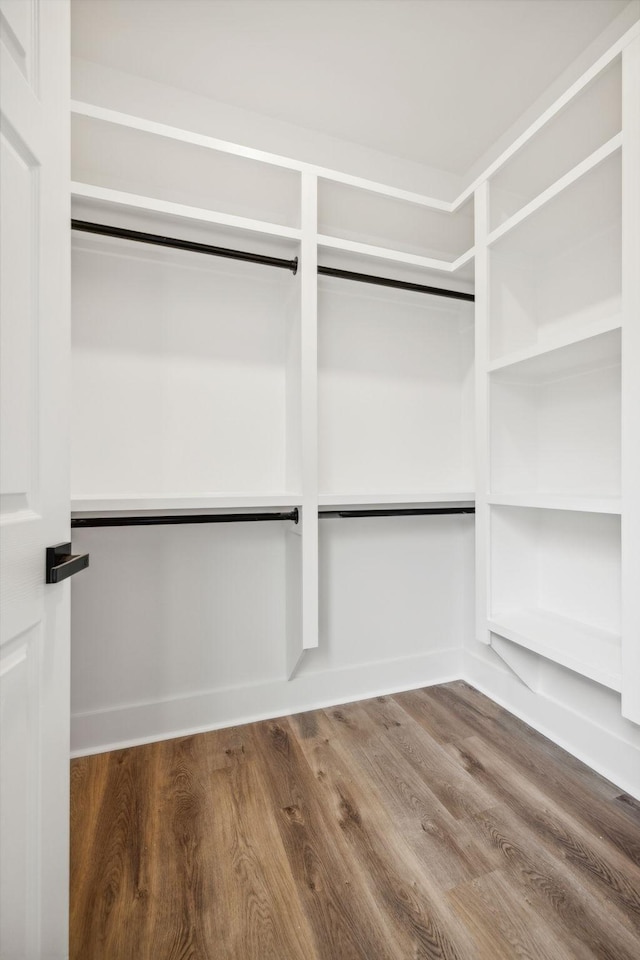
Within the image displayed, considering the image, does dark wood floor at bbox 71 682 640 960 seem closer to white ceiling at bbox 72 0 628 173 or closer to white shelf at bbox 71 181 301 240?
white shelf at bbox 71 181 301 240

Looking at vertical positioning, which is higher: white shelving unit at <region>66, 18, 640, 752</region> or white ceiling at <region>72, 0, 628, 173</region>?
white ceiling at <region>72, 0, 628, 173</region>

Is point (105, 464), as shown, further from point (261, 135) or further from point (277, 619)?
point (261, 135)

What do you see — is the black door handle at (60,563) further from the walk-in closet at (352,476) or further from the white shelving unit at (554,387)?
the white shelving unit at (554,387)

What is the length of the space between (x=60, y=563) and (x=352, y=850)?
111 centimetres

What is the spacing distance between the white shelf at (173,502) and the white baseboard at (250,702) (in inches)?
32.8

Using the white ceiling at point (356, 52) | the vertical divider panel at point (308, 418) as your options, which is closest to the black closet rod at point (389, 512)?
the vertical divider panel at point (308, 418)

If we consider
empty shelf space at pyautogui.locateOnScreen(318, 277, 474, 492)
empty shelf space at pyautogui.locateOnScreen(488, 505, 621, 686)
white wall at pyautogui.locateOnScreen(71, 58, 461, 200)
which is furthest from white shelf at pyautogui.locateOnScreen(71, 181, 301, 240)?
empty shelf space at pyautogui.locateOnScreen(488, 505, 621, 686)

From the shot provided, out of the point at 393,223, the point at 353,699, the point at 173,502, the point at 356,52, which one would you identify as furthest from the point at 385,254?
the point at 353,699

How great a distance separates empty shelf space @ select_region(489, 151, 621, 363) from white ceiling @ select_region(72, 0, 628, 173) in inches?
25.0

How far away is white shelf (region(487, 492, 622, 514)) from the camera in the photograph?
4.36ft

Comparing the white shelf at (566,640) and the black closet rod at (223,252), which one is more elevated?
the black closet rod at (223,252)

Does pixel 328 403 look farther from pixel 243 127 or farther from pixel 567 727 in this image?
pixel 567 727

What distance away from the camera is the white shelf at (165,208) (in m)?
1.42

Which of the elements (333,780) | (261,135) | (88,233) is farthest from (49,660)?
(261,135)
